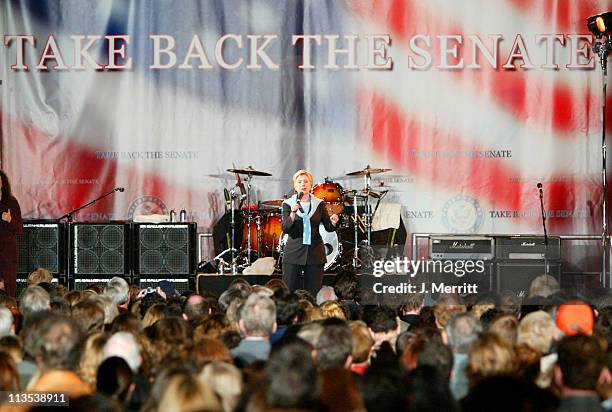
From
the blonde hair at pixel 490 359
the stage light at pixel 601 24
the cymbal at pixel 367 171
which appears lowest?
the blonde hair at pixel 490 359

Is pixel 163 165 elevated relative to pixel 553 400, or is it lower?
elevated

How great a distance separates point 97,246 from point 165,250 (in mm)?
833

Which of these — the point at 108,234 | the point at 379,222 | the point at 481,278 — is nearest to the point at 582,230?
the point at 379,222

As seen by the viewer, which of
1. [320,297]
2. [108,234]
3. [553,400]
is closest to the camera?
[553,400]

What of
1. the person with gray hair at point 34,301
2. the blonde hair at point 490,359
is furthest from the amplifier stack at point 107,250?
the blonde hair at point 490,359

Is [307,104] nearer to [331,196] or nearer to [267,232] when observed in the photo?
[331,196]

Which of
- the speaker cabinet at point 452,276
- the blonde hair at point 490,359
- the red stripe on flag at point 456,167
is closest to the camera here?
the blonde hair at point 490,359

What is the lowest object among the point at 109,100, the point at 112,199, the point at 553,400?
the point at 553,400

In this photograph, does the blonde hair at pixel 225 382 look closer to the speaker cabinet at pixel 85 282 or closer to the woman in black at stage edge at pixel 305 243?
the woman in black at stage edge at pixel 305 243

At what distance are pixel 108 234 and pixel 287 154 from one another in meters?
2.72

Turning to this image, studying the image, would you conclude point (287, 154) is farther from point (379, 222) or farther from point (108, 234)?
point (108, 234)

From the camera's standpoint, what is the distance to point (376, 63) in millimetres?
13797

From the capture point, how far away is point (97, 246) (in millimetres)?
12562

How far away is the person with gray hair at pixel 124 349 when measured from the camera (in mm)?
5172
